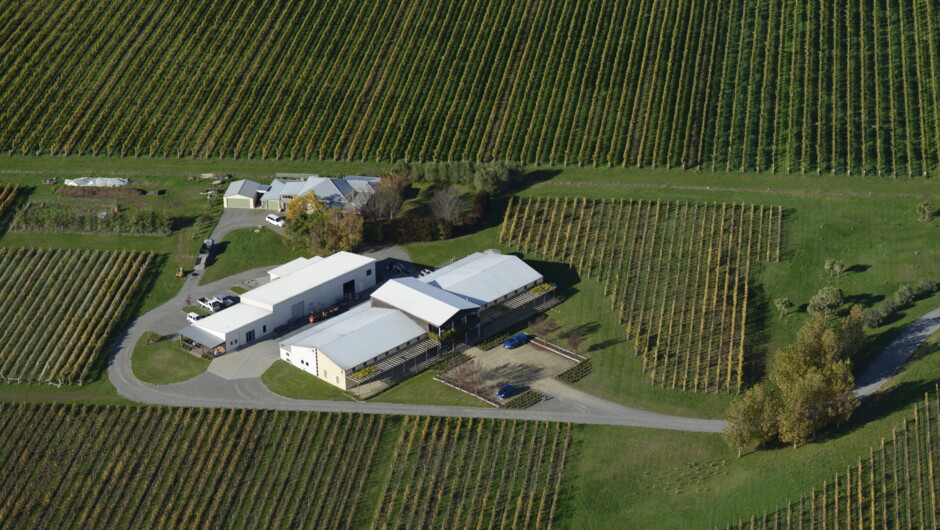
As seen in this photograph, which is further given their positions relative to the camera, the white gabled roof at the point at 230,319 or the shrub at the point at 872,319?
the white gabled roof at the point at 230,319

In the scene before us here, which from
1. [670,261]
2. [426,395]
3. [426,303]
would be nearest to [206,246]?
[426,303]

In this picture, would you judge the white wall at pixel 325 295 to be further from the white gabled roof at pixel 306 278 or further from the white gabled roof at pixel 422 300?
the white gabled roof at pixel 422 300

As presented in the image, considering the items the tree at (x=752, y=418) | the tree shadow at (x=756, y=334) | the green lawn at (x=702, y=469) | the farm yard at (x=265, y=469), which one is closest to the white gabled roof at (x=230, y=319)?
the farm yard at (x=265, y=469)

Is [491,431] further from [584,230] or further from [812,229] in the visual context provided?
[812,229]

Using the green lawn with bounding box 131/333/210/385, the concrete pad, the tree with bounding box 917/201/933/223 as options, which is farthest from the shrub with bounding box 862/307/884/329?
the green lawn with bounding box 131/333/210/385

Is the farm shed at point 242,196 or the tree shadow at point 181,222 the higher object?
the farm shed at point 242,196

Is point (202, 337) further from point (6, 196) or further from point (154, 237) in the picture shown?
point (6, 196)
